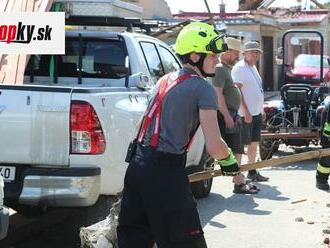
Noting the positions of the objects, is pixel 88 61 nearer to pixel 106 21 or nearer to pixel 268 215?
pixel 106 21

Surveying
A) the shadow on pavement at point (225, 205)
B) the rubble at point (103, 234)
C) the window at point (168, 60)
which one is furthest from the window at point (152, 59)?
the rubble at point (103, 234)

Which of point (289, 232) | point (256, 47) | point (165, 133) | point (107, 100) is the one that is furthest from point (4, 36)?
point (256, 47)

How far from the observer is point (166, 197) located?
12.7 feet

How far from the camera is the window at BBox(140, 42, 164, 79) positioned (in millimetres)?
6684

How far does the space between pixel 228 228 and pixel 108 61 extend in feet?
6.64

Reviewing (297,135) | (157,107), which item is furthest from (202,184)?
(157,107)

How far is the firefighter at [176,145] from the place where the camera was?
3.84 meters

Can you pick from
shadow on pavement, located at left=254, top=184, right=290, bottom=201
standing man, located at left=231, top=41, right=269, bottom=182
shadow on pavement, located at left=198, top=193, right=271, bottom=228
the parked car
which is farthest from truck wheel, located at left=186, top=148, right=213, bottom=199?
the parked car

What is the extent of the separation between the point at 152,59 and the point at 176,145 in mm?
3141

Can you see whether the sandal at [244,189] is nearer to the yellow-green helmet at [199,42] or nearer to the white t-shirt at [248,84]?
the white t-shirt at [248,84]

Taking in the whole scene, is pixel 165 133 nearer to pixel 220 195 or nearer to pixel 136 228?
pixel 136 228

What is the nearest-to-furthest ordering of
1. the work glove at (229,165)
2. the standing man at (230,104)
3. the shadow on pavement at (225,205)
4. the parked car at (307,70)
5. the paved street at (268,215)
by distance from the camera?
the work glove at (229,165) < the paved street at (268,215) < the shadow on pavement at (225,205) < the standing man at (230,104) < the parked car at (307,70)

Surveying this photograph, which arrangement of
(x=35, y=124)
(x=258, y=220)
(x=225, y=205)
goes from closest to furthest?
1. (x=35, y=124)
2. (x=258, y=220)
3. (x=225, y=205)

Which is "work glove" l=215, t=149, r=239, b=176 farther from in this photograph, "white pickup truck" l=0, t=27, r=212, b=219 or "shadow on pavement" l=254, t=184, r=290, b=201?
"shadow on pavement" l=254, t=184, r=290, b=201
